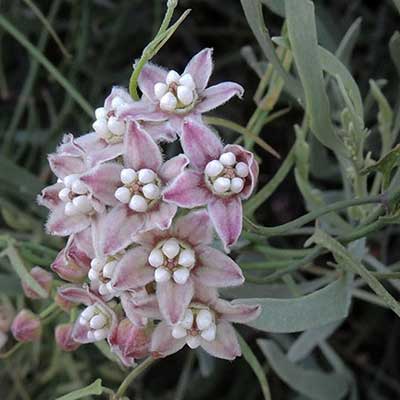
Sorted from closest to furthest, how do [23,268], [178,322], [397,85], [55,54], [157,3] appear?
[178,322] < [23,268] < [157,3] < [397,85] < [55,54]

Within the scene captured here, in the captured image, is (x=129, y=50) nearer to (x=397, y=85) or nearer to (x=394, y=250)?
(x=397, y=85)

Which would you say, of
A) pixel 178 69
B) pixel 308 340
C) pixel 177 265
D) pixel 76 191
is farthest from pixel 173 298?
pixel 178 69

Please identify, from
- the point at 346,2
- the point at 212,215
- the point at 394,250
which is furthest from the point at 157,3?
the point at 212,215

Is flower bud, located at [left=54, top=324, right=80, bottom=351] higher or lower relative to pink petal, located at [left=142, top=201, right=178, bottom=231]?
lower

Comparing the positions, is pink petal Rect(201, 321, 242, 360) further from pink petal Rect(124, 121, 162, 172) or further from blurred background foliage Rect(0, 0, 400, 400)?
blurred background foliage Rect(0, 0, 400, 400)

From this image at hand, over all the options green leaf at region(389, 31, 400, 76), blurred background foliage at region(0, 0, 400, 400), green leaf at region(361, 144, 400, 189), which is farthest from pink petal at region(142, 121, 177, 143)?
blurred background foliage at region(0, 0, 400, 400)
